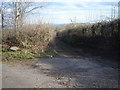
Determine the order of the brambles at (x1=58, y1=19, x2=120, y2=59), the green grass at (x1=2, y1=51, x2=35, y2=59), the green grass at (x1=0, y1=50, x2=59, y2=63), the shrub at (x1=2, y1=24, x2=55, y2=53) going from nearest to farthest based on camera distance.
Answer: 1. the green grass at (x1=0, y1=50, x2=59, y2=63)
2. the green grass at (x1=2, y1=51, x2=35, y2=59)
3. the brambles at (x1=58, y1=19, x2=120, y2=59)
4. the shrub at (x1=2, y1=24, x2=55, y2=53)

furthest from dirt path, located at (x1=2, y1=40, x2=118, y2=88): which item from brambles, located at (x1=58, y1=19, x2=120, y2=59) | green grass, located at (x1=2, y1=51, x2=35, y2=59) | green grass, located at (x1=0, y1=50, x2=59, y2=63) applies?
brambles, located at (x1=58, y1=19, x2=120, y2=59)

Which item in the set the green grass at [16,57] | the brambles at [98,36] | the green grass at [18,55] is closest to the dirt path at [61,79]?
the green grass at [16,57]

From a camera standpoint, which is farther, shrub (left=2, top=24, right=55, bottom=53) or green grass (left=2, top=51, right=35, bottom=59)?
shrub (left=2, top=24, right=55, bottom=53)

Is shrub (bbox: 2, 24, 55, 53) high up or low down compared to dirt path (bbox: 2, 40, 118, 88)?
up

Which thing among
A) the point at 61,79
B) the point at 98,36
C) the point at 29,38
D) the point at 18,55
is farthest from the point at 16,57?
the point at 98,36

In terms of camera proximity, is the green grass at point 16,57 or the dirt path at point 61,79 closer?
the dirt path at point 61,79

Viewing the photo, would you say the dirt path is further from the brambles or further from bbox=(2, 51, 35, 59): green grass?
the brambles

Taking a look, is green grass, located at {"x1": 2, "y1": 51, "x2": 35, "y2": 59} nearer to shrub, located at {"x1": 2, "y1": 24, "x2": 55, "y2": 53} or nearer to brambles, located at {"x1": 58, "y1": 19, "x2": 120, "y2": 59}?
shrub, located at {"x1": 2, "y1": 24, "x2": 55, "y2": 53}

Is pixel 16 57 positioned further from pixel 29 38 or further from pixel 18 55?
pixel 29 38

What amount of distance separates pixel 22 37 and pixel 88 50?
6496 mm

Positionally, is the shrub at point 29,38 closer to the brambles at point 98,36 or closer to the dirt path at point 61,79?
the brambles at point 98,36

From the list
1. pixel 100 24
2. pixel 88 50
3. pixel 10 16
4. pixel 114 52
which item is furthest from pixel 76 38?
pixel 114 52

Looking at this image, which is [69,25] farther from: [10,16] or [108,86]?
[108,86]

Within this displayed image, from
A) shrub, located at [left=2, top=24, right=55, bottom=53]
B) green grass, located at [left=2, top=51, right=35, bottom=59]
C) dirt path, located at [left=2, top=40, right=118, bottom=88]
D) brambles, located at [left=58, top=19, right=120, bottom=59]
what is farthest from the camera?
shrub, located at [left=2, top=24, right=55, bottom=53]
